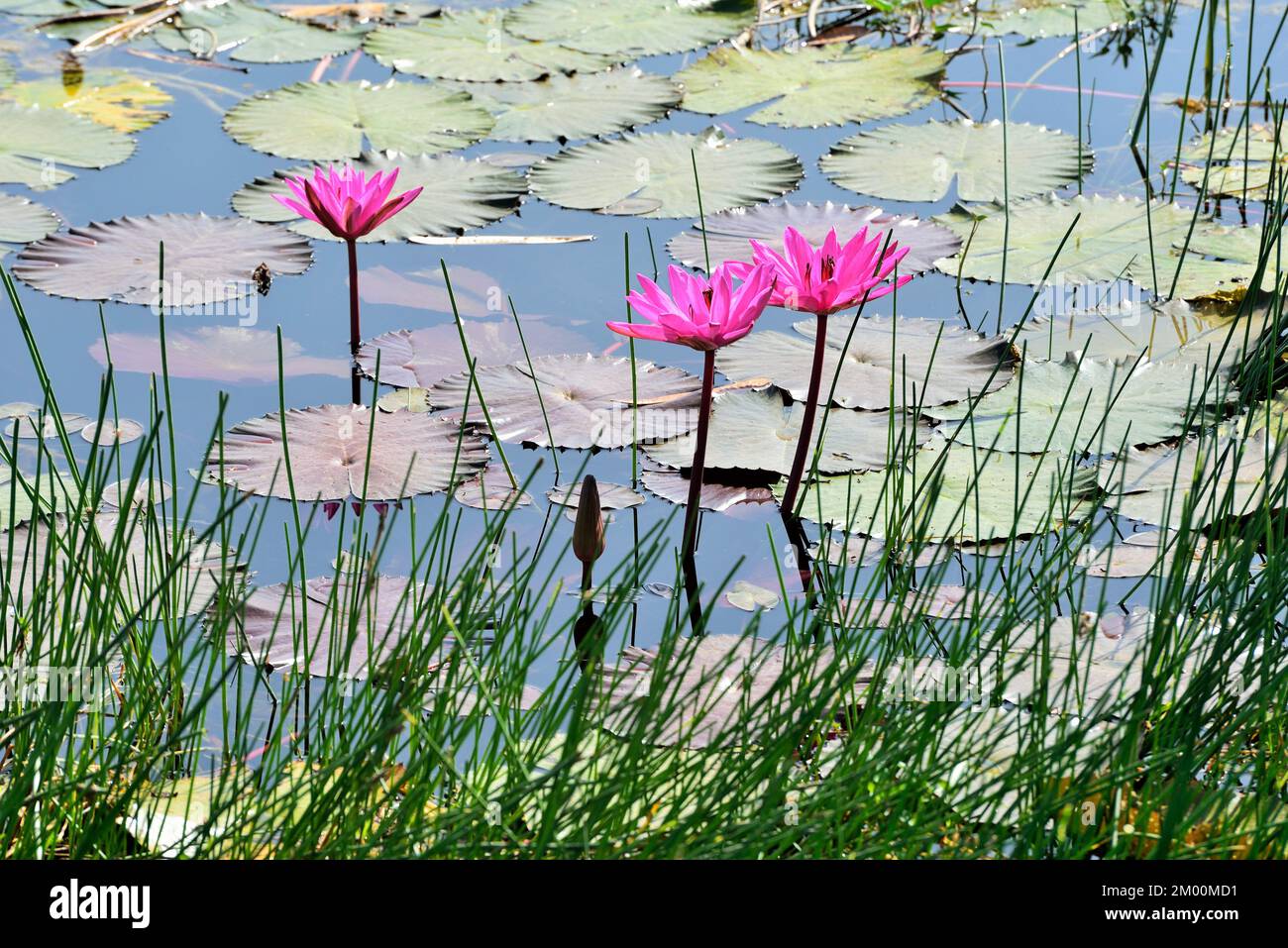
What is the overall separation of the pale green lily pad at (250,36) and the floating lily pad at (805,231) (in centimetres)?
150

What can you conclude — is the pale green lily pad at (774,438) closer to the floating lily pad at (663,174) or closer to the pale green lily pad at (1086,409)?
the pale green lily pad at (1086,409)

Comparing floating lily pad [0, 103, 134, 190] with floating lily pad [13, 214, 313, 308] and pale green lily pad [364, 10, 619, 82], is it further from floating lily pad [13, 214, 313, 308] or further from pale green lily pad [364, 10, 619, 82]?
pale green lily pad [364, 10, 619, 82]

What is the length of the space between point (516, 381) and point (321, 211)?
1.43 feet

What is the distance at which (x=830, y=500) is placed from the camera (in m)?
2.11

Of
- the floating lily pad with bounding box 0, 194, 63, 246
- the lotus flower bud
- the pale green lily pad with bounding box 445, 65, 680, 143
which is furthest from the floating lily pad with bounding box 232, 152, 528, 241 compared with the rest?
the lotus flower bud

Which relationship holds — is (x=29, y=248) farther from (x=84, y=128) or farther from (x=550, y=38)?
(x=550, y=38)

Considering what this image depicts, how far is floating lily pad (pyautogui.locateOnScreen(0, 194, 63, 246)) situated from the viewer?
2732mm

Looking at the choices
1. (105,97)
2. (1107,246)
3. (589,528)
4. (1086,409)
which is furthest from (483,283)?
(105,97)

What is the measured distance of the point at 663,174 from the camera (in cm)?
309

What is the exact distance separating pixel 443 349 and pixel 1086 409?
1143mm

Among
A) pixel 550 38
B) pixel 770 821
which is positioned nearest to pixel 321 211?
pixel 770 821

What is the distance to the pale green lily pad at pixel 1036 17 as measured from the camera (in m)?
3.87

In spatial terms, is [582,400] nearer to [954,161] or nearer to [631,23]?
[954,161]

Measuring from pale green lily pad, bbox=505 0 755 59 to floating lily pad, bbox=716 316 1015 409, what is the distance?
5.11 ft
